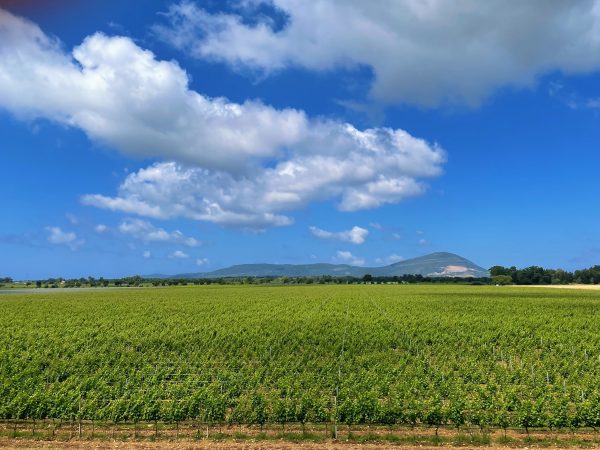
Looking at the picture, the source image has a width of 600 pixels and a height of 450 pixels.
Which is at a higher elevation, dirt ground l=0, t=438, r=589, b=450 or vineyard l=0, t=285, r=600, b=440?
vineyard l=0, t=285, r=600, b=440

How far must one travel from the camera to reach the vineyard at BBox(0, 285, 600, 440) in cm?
1817

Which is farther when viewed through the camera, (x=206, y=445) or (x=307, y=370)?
(x=307, y=370)

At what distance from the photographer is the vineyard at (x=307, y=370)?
715 inches

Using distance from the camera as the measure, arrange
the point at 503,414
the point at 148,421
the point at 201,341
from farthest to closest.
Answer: the point at 201,341 < the point at 148,421 < the point at 503,414

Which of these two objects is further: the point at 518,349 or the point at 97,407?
the point at 518,349

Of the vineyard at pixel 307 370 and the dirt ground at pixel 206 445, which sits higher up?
the vineyard at pixel 307 370

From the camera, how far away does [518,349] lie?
116ft

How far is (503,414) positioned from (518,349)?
20.1 meters

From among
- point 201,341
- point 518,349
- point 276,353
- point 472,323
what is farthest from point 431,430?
point 472,323

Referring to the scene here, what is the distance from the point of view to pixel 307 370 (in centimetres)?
2902

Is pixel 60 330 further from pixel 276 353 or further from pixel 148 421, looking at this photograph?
pixel 148 421

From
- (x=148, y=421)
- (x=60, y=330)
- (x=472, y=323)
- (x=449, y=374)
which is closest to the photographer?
(x=148, y=421)

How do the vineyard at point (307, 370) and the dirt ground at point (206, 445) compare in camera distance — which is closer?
the dirt ground at point (206, 445)

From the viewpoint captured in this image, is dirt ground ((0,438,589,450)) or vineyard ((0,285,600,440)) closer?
dirt ground ((0,438,589,450))
